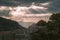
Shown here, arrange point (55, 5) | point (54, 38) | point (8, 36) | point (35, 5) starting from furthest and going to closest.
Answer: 1. point (55, 5)
2. point (35, 5)
3. point (8, 36)
4. point (54, 38)

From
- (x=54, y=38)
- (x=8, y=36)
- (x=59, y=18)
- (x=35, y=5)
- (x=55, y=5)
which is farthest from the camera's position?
(x=55, y=5)

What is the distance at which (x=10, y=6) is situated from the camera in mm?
38094

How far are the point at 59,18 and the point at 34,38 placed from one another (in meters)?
1.42

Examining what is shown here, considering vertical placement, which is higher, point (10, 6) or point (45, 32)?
point (10, 6)

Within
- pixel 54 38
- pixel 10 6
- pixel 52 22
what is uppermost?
pixel 10 6

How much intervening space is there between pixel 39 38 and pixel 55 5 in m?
32.8

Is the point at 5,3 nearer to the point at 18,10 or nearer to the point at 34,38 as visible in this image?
the point at 18,10

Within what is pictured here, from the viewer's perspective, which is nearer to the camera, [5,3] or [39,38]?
[39,38]

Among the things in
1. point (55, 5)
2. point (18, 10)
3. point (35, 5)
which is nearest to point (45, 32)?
point (18, 10)

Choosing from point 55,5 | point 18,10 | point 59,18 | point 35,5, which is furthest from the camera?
point 55,5

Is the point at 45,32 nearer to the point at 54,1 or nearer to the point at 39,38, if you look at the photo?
the point at 39,38

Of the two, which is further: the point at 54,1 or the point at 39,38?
the point at 54,1

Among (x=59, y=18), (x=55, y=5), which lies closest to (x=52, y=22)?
(x=59, y=18)

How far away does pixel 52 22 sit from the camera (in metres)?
8.41
